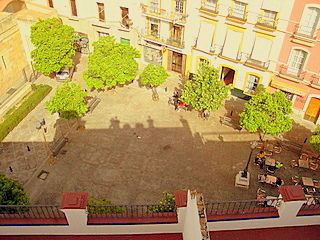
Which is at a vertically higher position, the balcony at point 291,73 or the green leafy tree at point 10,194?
the balcony at point 291,73

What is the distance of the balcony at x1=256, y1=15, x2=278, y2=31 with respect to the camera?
27841mm

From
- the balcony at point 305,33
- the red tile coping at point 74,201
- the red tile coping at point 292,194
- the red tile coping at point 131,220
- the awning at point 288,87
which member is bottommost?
the awning at point 288,87

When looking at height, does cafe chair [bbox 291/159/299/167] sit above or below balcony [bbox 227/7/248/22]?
Answer: below

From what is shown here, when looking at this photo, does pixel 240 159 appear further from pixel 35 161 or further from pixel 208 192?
pixel 35 161

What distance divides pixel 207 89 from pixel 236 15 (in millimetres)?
6891

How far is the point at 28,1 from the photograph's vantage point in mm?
37250

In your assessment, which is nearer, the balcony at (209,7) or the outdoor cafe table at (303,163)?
the outdoor cafe table at (303,163)

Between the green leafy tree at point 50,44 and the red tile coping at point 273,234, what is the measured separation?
81.4 feet

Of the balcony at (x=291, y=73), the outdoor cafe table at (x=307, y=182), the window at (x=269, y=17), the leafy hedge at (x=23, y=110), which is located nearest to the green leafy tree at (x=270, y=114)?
the balcony at (x=291, y=73)

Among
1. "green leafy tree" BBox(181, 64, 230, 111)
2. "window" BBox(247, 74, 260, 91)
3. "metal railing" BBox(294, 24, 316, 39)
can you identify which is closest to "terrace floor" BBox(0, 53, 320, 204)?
"window" BBox(247, 74, 260, 91)

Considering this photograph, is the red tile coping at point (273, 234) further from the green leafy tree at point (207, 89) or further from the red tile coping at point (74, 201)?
the green leafy tree at point (207, 89)

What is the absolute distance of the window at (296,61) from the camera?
28.2 meters

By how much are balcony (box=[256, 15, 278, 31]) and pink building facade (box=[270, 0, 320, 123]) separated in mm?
1227

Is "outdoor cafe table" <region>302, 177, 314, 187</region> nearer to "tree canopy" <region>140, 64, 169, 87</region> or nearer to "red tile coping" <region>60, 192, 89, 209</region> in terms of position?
"tree canopy" <region>140, 64, 169, 87</region>
